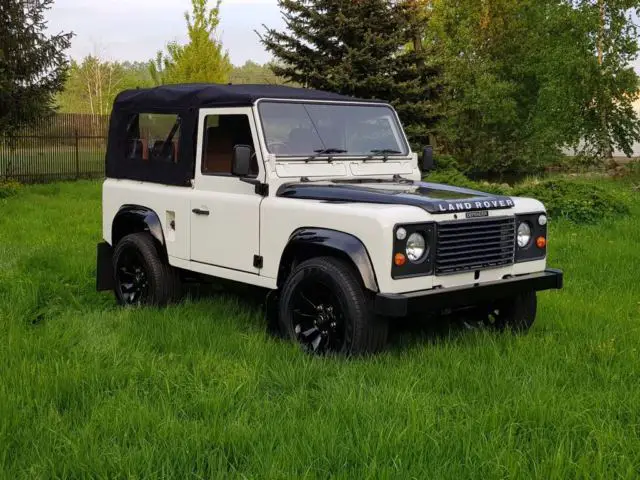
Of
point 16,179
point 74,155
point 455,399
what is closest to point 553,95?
point 74,155

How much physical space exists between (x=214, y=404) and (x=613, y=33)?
24.9m

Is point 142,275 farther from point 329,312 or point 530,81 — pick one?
point 530,81

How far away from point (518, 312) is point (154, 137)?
378 cm

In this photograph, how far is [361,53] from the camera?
1927 centimetres

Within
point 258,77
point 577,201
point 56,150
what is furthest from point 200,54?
point 258,77

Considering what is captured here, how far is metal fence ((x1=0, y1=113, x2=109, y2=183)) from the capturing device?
67.7 ft

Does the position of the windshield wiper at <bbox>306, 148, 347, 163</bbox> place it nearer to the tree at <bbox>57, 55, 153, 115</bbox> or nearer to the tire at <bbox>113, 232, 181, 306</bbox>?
the tire at <bbox>113, 232, 181, 306</bbox>

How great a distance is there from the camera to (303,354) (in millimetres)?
5105

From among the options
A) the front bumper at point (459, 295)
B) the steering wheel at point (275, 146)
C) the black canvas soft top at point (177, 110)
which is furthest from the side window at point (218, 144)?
the front bumper at point (459, 295)

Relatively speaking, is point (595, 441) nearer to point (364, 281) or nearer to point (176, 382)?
point (364, 281)

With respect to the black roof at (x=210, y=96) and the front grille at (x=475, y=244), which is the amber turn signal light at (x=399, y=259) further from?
the black roof at (x=210, y=96)

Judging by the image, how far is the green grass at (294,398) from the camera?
3.45 m

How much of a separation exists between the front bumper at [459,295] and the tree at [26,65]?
53.1ft

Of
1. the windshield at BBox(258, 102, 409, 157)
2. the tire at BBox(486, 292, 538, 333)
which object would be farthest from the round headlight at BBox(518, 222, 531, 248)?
the windshield at BBox(258, 102, 409, 157)
